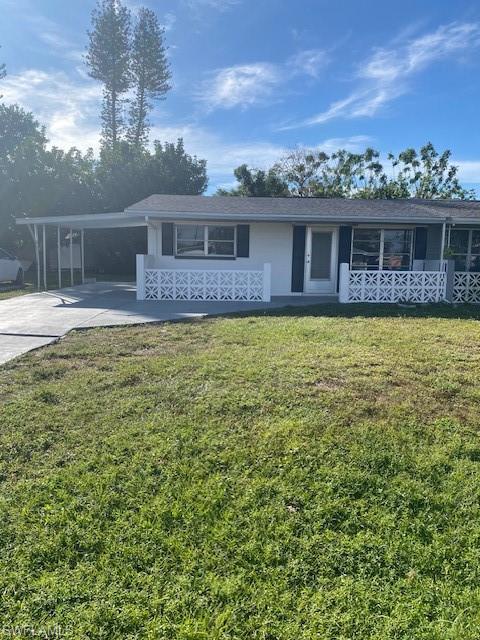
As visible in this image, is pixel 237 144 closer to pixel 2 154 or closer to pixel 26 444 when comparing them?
pixel 2 154

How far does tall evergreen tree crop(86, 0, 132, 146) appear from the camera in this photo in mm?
29609

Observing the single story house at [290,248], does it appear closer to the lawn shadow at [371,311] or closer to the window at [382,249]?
Result: the window at [382,249]

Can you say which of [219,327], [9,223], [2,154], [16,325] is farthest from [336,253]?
[2,154]

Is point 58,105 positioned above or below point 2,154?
above

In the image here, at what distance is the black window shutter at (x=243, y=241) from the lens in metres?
14.2

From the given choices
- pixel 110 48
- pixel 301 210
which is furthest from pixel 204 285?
pixel 110 48

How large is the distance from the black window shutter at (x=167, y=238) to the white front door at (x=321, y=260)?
13.6 feet

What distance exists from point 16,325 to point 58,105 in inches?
827

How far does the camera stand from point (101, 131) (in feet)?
103

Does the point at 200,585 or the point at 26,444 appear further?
the point at 26,444

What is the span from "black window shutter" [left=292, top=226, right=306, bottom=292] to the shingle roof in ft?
2.36

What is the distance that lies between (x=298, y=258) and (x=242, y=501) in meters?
11.7

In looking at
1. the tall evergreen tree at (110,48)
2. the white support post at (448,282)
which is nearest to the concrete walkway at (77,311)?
the white support post at (448,282)

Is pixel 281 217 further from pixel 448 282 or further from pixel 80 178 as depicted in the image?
pixel 80 178
